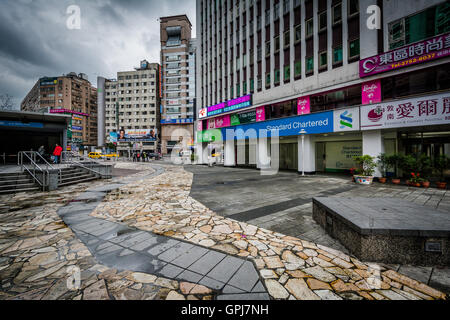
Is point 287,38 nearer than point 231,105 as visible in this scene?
Yes

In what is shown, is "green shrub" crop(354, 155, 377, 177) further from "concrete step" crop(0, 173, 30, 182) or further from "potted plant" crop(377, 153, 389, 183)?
"concrete step" crop(0, 173, 30, 182)

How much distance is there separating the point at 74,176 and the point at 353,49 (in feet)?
66.6

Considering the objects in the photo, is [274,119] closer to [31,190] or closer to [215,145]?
[215,145]

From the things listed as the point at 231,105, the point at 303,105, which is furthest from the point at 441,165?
the point at 231,105

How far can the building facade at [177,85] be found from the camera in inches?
2355

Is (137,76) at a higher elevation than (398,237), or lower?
higher

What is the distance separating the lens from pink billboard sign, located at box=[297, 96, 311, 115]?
576 inches

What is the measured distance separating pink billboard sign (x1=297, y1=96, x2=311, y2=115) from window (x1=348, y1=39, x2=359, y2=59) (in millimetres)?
3696

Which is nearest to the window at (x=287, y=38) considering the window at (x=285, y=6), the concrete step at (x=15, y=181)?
the window at (x=285, y=6)

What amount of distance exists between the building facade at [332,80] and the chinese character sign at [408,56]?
5cm

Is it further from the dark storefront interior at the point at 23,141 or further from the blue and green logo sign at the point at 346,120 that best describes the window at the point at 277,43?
the dark storefront interior at the point at 23,141

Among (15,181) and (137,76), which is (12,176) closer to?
(15,181)

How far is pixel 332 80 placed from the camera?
13.0m

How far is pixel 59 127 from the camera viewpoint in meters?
16.7
